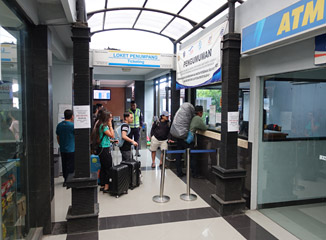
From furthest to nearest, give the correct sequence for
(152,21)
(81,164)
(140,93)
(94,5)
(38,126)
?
(140,93) < (152,21) < (94,5) < (81,164) < (38,126)

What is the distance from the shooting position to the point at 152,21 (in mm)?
6066

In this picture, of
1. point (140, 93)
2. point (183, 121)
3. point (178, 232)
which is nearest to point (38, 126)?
point (178, 232)

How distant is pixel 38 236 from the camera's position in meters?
2.99

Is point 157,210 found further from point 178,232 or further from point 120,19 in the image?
point 120,19

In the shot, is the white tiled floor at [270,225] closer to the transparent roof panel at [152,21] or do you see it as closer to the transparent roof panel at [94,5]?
the transparent roof panel at [152,21]

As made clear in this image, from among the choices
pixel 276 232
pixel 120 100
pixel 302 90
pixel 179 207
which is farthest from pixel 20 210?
pixel 120 100

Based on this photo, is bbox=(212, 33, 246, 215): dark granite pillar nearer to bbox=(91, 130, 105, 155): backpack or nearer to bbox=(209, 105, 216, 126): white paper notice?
bbox=(209, 105, 216, 126): white paper notice

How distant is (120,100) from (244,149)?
15612 millimetres

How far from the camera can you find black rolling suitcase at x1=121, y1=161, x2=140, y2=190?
4.83 meters

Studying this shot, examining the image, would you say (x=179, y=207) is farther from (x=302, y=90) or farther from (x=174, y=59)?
(x=174, y=59)

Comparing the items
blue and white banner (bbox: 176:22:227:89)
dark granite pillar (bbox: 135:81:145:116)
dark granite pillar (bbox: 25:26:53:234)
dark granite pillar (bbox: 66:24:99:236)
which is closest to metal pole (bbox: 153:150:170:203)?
dark granite pillar (bbox: 66:24:99:236)

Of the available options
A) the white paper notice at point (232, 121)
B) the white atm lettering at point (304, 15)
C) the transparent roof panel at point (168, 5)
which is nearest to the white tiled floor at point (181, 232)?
the white paper notice at point (232, 121)

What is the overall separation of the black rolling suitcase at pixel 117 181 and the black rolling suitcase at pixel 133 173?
0.75 feet

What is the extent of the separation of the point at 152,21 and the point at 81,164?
4.22 m
